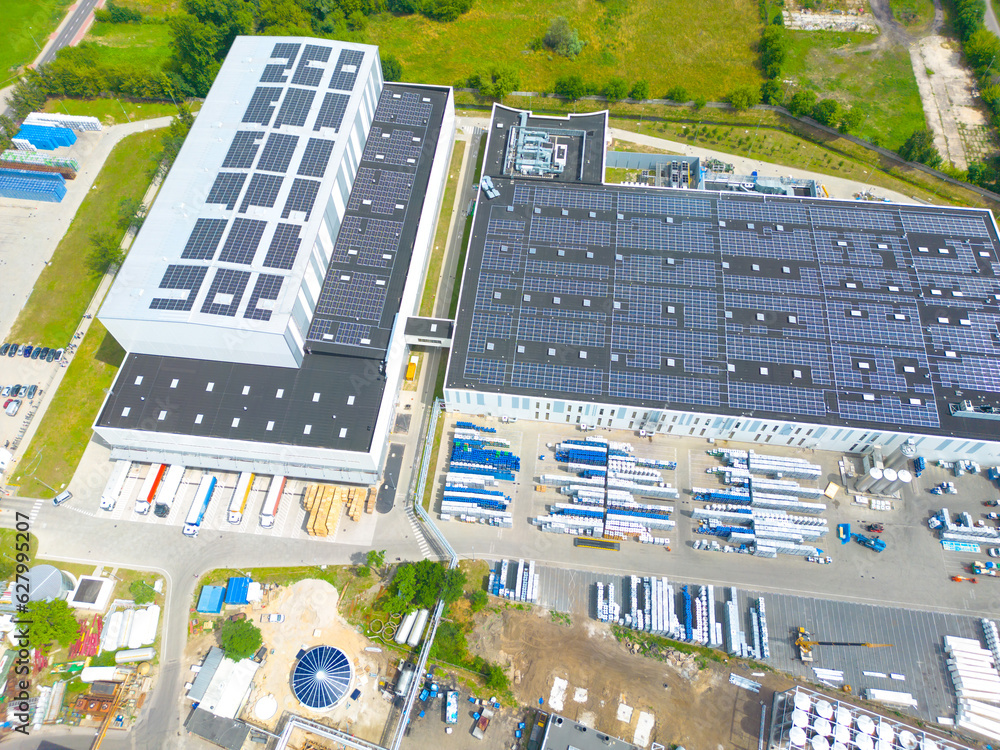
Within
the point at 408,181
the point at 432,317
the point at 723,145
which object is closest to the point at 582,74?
Answer: the point at 723,145

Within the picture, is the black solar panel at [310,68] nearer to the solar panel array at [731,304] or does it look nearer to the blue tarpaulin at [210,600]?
the solar panel array at [731,304]

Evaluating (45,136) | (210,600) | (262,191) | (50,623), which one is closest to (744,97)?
(262,191)

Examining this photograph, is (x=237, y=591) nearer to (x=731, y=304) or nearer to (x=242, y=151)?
(x=242, y=151)

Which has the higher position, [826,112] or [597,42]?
[597,42]

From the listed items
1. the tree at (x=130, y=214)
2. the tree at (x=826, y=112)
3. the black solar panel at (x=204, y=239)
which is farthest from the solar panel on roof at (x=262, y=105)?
the tree at (x=826, y=112)

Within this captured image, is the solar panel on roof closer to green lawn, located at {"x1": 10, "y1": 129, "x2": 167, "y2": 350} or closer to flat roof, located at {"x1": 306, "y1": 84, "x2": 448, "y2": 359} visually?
flat roof, located at {"x1": 306, "y1": 84, "x2": 448, "y2": 359}

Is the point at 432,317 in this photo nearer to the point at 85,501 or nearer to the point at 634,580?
the point at 634,580
